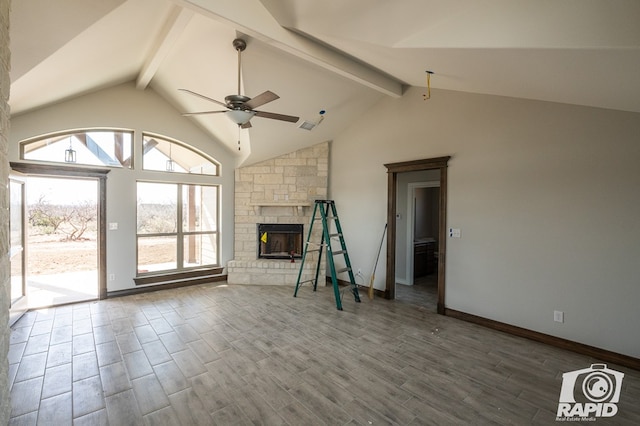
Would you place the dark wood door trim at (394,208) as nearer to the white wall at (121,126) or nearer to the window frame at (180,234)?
the window frame at (180,234)

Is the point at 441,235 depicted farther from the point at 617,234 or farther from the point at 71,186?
the point at 71,186

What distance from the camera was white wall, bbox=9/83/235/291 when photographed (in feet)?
14.0

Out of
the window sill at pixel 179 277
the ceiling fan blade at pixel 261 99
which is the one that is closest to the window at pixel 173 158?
the window sill at pixel 179 277

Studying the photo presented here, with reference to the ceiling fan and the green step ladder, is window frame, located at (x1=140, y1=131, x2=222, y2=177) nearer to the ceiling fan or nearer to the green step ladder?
the green step ladder

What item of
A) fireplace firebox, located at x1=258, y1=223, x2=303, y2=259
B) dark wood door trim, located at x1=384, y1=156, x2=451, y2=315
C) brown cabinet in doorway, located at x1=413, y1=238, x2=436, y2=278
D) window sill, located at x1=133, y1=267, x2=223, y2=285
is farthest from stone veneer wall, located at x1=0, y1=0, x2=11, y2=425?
brown cabinet in doorway, located at x1=413, y1=238, x2=436, y2=278

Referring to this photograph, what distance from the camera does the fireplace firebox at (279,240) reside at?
6102mm

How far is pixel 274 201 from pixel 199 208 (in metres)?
1.57

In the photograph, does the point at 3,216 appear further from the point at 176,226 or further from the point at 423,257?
the point at 423,257

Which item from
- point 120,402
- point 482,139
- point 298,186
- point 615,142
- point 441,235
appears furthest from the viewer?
point 298,186

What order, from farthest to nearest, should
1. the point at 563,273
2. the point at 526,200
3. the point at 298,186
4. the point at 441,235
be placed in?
the point at 298,186, the point at 441,235, the point at 526,200, the point at 563,273

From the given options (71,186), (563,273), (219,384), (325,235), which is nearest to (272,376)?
(219,384)

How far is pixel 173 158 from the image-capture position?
554 cm

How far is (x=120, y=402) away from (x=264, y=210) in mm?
4201

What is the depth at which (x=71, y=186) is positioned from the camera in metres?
4.69
